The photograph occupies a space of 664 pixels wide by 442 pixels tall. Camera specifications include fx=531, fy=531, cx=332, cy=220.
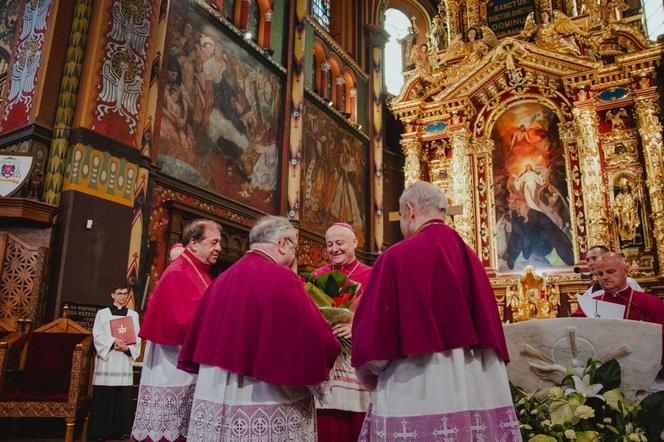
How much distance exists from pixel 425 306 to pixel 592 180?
12227 mm

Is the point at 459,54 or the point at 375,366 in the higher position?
Answer: the point at 459,54

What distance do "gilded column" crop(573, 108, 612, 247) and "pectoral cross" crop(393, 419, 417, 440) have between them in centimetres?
1169

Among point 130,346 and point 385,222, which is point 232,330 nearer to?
point 130,346

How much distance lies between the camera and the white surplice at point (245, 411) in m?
2.51

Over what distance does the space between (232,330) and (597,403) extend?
1634 mm

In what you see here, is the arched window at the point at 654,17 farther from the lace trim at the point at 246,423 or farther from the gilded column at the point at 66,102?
the lace trim at the point at 246,423

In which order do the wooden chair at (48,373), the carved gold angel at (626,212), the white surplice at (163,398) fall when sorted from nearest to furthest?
the white surplice at (163,398) < the wooden chair at (48,373) < the carved gold angel at (626,212)

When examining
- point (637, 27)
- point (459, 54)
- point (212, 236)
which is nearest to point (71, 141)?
point (212, 236)

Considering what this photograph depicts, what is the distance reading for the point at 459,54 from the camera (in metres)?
15.5

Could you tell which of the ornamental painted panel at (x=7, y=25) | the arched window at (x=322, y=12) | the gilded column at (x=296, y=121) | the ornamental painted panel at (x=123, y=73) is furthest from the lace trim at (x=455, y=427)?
the arched window at (x=322, y=12)

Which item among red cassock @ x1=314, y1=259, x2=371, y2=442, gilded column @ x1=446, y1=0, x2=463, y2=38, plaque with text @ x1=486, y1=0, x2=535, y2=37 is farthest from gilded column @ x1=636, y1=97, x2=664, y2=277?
red cassock @ x1=314, y1=259, x2=371, y2=442

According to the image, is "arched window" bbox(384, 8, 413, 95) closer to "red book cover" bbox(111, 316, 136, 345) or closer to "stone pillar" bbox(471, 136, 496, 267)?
"stone pillar" bbox(471, 136, 496, 267)

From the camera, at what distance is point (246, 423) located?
2516 mm

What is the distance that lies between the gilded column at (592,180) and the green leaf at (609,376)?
1118 cm
